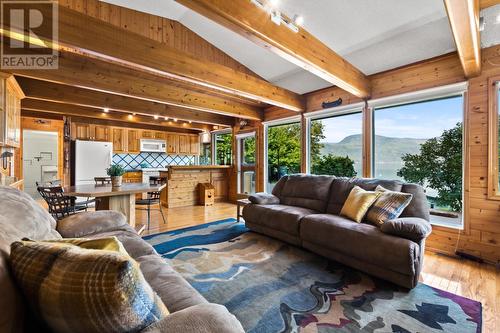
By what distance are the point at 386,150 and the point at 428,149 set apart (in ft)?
1.77

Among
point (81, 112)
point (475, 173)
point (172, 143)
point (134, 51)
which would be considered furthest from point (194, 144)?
point (475, 173)

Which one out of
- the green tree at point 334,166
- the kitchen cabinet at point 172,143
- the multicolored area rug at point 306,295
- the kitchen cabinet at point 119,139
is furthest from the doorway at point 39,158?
the green tree at point 334,166

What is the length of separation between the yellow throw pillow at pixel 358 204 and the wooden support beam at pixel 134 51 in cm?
214

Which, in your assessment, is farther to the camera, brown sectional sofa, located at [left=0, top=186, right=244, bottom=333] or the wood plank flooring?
the wood plank flooring

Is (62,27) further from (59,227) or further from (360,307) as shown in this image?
(360,307)

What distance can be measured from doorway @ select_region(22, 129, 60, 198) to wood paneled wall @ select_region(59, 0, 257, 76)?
3.81 meters

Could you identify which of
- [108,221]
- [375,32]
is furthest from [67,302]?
[375,32]

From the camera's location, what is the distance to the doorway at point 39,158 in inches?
195

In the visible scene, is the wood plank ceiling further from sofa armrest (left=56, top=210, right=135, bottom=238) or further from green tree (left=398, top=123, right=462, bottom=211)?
green tree (left=398, top=123, right=462, bottom=211)

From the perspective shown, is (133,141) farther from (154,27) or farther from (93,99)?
(154,27)

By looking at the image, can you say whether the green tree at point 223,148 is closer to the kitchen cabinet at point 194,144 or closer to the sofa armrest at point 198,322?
the kitchen cabinet at point 194,144

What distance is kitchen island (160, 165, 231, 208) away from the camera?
5430mm

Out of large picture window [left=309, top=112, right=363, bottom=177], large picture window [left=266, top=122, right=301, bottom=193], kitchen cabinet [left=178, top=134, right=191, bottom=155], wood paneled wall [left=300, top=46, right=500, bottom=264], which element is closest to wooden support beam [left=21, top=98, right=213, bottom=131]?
kitchen cabinet [left=178, top=134, right=191, bottom=155]

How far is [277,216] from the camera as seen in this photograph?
3.04 metres
